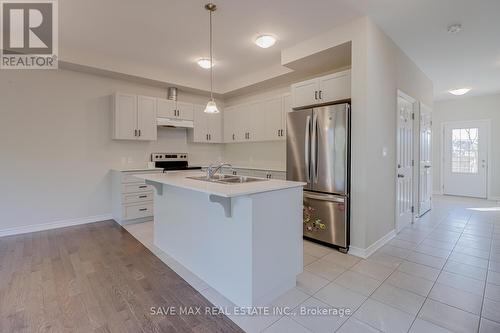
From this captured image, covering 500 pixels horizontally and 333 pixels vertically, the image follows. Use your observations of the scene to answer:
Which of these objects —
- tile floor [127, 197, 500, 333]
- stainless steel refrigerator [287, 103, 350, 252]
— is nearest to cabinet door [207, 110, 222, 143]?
stainless steel refrigerator [287, 103, 350, 252]

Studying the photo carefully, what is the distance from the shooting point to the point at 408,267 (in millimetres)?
2607

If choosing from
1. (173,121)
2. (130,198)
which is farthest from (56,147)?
(173,121)

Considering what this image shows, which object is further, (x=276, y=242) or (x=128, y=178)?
(x=128, y=178)

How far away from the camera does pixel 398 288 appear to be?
2201mm

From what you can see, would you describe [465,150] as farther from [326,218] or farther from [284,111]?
[326,218]

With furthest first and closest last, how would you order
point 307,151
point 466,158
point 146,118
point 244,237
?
1. point 466,158
2. point 146,118
3. point 307,151
4. point 244,237

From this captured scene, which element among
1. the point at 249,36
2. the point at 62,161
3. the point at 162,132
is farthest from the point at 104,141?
the point at 249,36

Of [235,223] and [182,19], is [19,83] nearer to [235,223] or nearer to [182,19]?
[182,19]

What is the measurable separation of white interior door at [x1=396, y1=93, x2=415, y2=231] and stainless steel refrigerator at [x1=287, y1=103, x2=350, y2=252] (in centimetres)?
125

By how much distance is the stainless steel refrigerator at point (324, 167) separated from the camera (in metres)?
2.96

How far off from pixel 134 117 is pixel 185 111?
1046 millimetres

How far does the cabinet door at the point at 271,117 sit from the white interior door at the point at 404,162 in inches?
75.5

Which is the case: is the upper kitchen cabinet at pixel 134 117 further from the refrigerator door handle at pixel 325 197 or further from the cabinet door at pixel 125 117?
the refrigerator door handle at pixel 325 197

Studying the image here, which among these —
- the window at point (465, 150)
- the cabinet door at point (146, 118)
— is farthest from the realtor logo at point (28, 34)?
the window at point (465, 150)
